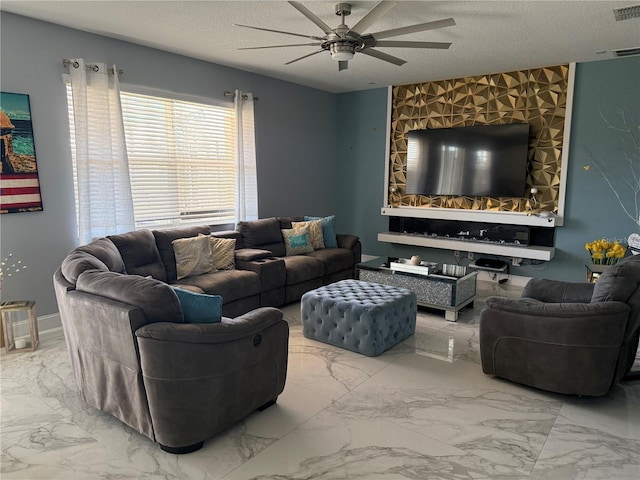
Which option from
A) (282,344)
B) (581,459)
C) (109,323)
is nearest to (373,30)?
(282,344)

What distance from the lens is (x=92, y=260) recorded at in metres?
2.91

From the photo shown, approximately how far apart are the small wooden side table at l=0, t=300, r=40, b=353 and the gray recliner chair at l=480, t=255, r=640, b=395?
3.60m

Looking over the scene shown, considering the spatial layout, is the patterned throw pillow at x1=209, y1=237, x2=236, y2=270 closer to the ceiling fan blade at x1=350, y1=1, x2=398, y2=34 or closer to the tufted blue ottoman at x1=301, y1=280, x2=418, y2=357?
the tufted blue ottoman at x1=301, y1=280, x2=418, y2=357

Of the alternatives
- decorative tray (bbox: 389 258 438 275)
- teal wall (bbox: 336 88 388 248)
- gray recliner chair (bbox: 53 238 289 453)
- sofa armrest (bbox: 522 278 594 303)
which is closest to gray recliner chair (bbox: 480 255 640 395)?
sofa armrest (bbox: 522 278 594 303)

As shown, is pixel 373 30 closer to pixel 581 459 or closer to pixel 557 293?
pixel 557 293

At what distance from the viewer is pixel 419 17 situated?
3660mm

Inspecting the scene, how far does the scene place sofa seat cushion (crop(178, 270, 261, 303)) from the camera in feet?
13.3

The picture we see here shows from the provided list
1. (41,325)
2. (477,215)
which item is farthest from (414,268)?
(41,325)

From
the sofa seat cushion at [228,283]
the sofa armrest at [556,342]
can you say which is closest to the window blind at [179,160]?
the sofa seat cushion at [228,283]

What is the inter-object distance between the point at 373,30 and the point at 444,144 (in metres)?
2.56

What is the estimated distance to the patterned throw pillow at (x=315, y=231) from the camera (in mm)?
5707

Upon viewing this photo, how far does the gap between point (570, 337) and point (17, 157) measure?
4511 mm

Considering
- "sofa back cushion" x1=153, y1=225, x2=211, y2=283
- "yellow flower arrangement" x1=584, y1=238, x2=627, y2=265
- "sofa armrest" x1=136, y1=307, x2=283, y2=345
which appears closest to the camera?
"sofa armrest" x1=136, y1=307, x2=283, y2=345

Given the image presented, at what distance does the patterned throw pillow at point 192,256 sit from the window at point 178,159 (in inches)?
30.5
